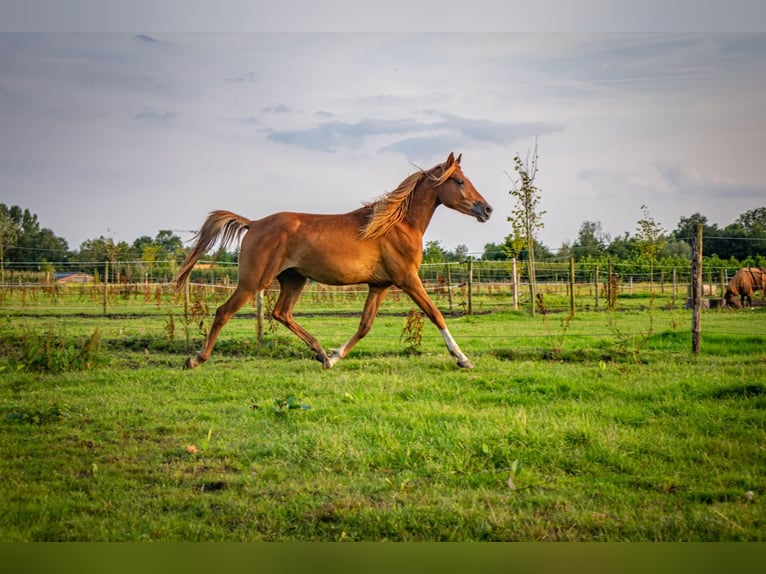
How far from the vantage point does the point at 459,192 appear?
7.13m

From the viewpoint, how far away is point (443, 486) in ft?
11.8

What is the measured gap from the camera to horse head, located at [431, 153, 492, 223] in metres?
7.09

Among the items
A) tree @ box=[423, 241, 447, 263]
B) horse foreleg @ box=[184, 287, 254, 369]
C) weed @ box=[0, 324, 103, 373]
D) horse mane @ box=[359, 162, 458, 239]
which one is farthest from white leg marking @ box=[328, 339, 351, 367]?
tree @ box=[423, 241, 447, 263]

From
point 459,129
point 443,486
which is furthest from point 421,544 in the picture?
point 459,129

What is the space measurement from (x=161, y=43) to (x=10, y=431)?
3702 mm

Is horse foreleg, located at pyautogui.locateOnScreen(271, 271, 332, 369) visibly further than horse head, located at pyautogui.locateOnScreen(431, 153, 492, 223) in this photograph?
Yes

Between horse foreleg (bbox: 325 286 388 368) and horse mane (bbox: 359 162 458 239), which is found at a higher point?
horse mane (bbox: 359 162 458 239)

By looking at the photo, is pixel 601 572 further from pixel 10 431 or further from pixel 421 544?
pixel 10 431

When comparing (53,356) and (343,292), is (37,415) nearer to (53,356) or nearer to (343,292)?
(53,356)

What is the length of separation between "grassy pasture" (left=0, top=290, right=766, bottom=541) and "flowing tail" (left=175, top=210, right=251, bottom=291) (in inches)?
Result: 50.4

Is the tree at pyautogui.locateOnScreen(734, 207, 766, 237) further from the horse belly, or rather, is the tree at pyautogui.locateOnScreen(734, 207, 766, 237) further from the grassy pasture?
the horse belly

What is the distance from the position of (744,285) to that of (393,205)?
628 inches

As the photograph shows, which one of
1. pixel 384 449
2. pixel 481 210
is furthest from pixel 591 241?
pixel 384 449

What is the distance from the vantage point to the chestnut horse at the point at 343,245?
21.9ft
